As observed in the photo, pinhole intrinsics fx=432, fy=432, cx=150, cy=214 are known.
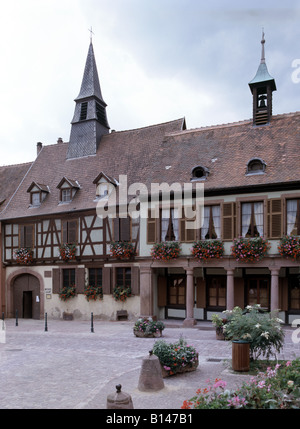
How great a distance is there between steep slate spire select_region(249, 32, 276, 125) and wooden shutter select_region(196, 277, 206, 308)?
26.1ft

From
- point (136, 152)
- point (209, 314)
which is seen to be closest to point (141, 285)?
point (209, 314)

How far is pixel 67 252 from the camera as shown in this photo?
876 inches

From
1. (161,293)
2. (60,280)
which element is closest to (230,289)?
(161,293)

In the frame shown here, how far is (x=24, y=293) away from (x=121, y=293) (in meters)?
6.89

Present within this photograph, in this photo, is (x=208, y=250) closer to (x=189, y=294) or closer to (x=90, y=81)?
(x=189, y=294)

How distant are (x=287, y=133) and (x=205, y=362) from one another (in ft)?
39.6

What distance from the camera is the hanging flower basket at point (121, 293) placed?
20.5 meters

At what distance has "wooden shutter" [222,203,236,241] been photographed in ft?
58.2

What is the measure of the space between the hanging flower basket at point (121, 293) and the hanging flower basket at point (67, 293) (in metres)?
2.64

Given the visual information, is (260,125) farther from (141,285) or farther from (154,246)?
(141,285)

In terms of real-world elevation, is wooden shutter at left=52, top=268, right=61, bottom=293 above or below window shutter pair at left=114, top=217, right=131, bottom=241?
below

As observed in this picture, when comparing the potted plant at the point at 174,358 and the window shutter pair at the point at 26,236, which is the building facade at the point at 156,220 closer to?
the window shutter pair at the point at 26,236

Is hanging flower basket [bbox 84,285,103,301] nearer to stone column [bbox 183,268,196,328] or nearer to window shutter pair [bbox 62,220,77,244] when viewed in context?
window shutter pair [bbox 62,220,77,244]

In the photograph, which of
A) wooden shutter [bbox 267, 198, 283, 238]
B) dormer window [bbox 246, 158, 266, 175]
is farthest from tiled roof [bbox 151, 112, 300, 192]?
wooden shutter [bbox 267, 198, 283, 238]
